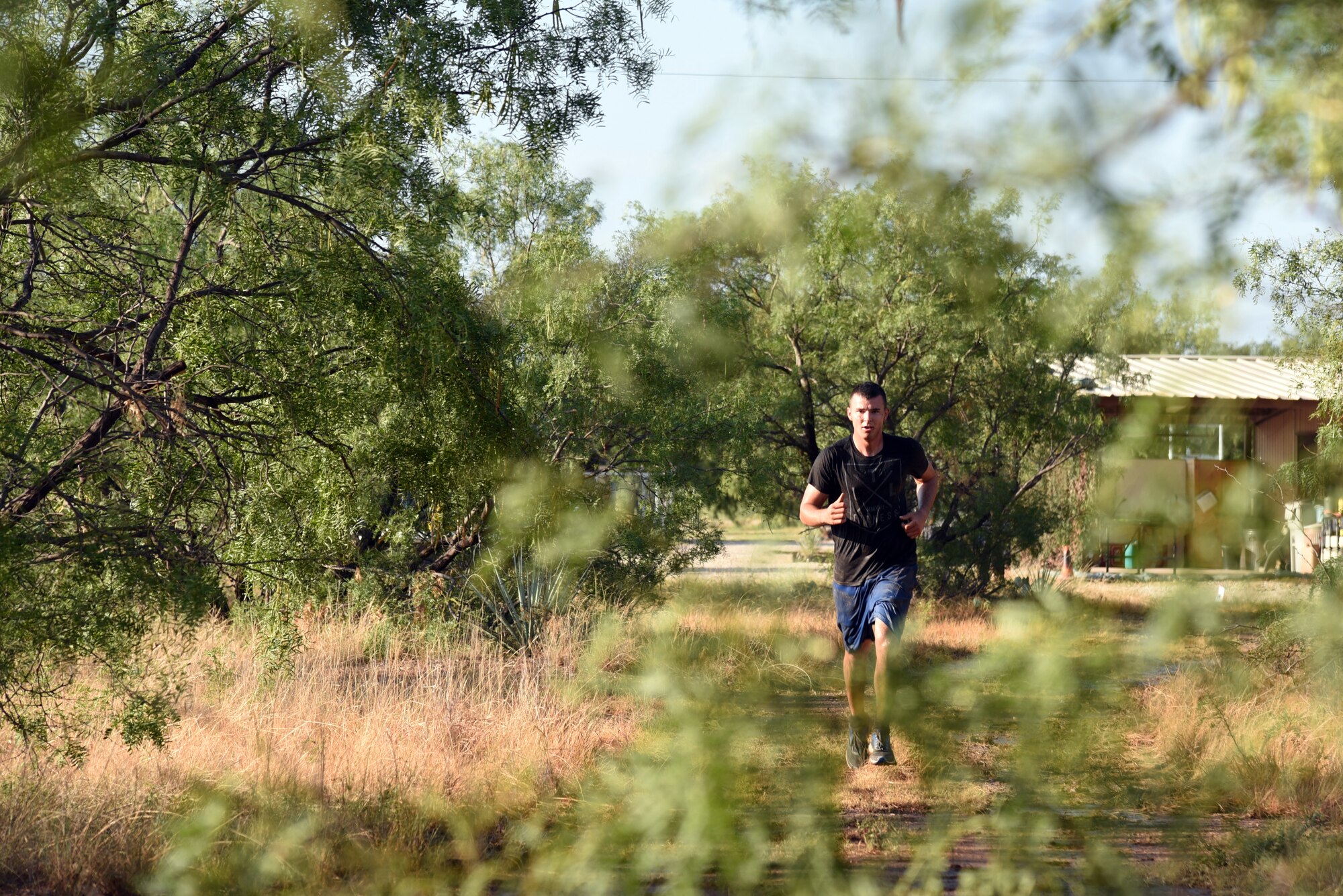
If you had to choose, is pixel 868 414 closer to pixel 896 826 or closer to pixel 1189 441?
pixel 896 826

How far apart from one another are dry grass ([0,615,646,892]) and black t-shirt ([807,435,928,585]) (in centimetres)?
139

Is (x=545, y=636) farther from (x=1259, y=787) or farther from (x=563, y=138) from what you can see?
(x=1259, y=787)

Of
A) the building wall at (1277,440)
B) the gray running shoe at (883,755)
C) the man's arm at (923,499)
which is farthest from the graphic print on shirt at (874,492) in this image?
the building wall at (1277,440)

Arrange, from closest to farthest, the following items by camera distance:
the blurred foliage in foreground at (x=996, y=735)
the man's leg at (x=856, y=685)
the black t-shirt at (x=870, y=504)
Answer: the blurred foliage in foreground at (x=996, y=735) < the man's leg at (x=856, y=685) < the black t-shirt at (x=870, y=504)

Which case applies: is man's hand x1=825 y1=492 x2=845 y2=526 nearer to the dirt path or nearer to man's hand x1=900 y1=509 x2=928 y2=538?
man's hand x1=900 y1=509 x2=928 y2=538

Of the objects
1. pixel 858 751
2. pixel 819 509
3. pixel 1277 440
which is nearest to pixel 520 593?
pixel 819 509

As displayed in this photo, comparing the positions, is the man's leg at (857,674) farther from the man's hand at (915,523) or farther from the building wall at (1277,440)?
the building wall at (1277,440)

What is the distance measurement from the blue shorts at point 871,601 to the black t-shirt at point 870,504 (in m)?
0.04

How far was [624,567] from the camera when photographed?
10750 mm

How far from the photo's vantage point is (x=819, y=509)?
6.17 m

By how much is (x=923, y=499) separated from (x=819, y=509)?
57cm

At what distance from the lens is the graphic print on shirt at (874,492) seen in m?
6.14

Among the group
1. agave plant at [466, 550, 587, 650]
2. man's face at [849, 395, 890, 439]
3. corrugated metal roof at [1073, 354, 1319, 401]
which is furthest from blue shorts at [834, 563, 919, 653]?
agave plant at [466, 550, 587, 650]

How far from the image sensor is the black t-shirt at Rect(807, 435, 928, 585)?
611cm
